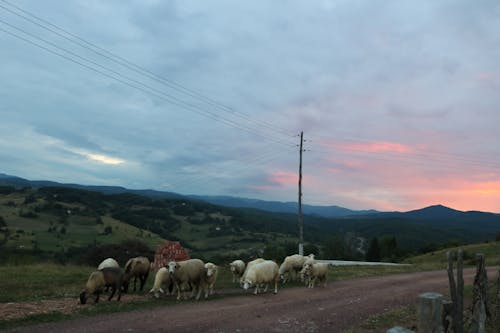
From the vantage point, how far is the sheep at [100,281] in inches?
566

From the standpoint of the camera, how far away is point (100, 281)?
14.6 m

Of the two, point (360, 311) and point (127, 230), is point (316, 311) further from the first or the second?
point (127, 230)

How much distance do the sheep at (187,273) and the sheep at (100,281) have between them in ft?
6.96

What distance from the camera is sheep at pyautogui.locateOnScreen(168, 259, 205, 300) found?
16344 millimetres

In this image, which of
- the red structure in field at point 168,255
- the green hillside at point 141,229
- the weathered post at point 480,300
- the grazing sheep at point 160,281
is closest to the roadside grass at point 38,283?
the grazing sheep at point 160,281

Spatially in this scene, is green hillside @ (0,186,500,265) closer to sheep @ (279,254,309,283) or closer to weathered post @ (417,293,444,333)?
sheep @ (279,254,309,283)

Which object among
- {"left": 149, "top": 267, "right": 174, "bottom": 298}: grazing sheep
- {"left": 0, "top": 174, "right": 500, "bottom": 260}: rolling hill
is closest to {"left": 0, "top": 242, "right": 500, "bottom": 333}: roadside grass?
{"left": 149, "top": 267, "right": 174, "bottom": 298}: grazing sheep

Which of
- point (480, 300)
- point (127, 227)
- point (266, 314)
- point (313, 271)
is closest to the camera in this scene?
point (480, 300)

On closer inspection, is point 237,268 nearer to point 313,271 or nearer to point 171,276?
point 313,271

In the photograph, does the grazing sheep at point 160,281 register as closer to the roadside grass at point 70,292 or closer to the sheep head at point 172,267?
the roadside grass at point 70,292

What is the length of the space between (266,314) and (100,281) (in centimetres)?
629

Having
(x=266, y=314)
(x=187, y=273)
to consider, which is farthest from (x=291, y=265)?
(x=266, y=314)

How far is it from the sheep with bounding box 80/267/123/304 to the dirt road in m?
2.16

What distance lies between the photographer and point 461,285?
341 inches
